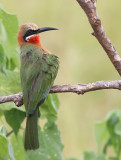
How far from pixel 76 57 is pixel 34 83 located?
412 centimetres

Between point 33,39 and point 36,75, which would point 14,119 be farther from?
point 33,39

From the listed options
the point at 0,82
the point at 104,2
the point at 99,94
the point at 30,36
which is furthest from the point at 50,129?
the point at 104,2

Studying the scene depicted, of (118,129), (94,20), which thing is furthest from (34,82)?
(94,20)

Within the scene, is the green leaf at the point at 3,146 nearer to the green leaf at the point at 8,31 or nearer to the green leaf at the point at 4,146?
the green leaf at the point at 4,146

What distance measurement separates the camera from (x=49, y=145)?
2059mm

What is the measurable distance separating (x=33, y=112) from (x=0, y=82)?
0.48 feet

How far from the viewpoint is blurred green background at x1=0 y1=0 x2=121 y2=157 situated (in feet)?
18.4

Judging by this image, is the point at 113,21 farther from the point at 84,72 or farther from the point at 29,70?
the point at 29,70

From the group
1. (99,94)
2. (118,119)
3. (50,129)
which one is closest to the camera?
(50,129)

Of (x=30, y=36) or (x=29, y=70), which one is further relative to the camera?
(x=30, y=36)

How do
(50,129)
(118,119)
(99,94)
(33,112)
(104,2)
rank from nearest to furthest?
(33,112) < (50,129) < (118,119) < (99,94) < (104,2)

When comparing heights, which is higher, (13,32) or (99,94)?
(13,32)

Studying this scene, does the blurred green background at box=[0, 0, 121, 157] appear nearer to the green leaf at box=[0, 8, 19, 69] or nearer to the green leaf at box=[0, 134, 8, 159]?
the green leaf at box=[0, 8, 19, 69]

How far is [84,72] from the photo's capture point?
19.7ft
